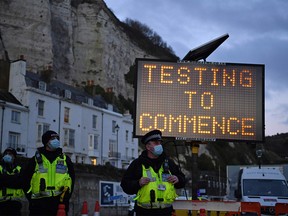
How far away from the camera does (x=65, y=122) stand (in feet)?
153

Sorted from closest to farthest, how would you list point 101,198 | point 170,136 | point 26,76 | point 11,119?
point 170,136
point 101,198
point 11,119
point 26,76

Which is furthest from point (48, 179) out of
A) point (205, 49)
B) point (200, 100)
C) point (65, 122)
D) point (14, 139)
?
point (65, 122)

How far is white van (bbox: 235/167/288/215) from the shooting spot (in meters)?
14.8

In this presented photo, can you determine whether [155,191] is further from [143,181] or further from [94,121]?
[94,121]

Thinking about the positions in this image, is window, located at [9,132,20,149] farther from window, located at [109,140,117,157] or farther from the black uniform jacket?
the black uniform jacket

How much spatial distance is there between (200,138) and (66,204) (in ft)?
16.6

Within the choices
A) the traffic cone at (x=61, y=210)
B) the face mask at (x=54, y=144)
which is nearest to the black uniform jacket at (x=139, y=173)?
the traffic cone at (x=61, y=210)

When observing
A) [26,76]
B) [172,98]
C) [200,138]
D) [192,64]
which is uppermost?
[26,76]

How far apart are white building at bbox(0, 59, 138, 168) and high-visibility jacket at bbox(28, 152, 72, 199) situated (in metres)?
33.3

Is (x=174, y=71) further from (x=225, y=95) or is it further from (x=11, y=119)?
(x=11, y=119)

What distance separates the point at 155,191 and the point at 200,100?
18.8 ft

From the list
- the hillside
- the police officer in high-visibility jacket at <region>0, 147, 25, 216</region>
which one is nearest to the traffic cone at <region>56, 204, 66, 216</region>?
the police officer in high-visibility jacket at <region>0, 147, 25, 216</region>

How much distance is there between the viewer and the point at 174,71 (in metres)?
11.8

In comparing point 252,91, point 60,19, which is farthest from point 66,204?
point 60,19
